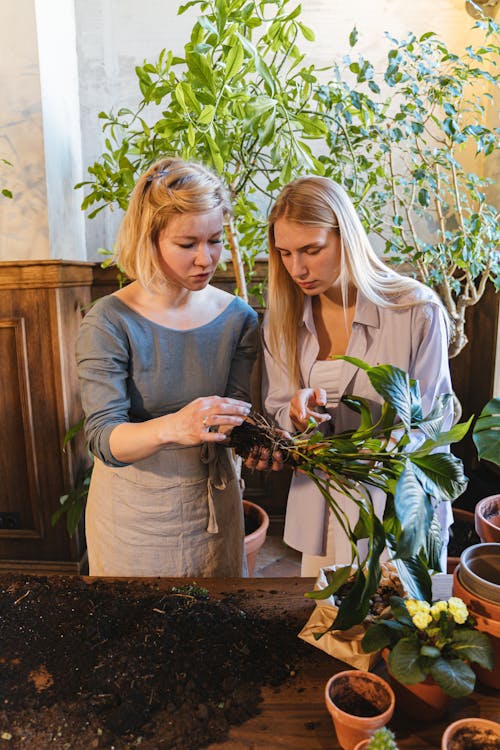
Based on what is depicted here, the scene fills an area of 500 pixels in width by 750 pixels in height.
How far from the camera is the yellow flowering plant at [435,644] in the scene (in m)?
0.82

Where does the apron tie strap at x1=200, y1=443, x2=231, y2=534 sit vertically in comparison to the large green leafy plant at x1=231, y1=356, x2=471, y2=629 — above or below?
below

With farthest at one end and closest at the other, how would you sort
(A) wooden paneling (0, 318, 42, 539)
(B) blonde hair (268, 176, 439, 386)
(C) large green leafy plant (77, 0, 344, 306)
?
(A) wooden paneling (0, 318, 42, 539) < (C) large green leafy plant (77, 0, 344, 306) < (B) blonde hair (268, 176, 439, 386)

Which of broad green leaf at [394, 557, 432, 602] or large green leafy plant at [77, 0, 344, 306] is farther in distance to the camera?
large green leafy plant at [77, 0, 344, 306]

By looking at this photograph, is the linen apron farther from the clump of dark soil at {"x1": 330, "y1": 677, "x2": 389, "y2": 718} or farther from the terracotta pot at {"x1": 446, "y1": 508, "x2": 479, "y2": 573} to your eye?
the terracotta pot at {"x1": 446, "y1": 508, "x2": 479, "y2": 573}

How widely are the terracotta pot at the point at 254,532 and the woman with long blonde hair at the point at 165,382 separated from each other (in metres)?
0.69

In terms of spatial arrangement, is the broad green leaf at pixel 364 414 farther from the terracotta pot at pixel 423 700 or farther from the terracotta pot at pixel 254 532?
the terracotta pot at pixel 254 532

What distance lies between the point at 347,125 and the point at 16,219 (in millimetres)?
1407

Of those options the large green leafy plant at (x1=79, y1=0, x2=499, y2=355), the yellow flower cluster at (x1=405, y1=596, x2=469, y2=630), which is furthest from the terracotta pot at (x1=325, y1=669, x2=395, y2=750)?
the large green leafy plant at (x1=79, y1=0, x2=499, y2=355)

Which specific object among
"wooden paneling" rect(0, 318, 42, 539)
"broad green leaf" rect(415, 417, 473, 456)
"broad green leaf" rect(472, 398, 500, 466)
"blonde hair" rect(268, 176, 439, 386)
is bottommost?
"wooden paneling" rect(0, 318, 42, 539)

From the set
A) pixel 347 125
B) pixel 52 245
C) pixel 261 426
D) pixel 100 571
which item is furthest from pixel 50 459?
pixel 347 125

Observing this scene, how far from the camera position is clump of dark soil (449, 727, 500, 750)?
0.75m

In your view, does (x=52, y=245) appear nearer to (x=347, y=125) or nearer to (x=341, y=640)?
(x=347, y=125)

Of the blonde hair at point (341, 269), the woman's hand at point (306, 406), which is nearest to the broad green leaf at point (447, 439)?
the woman's hand at point (306, 406)

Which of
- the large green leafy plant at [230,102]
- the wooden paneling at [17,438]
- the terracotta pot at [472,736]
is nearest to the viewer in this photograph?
the terracotta pot at [472,736]
